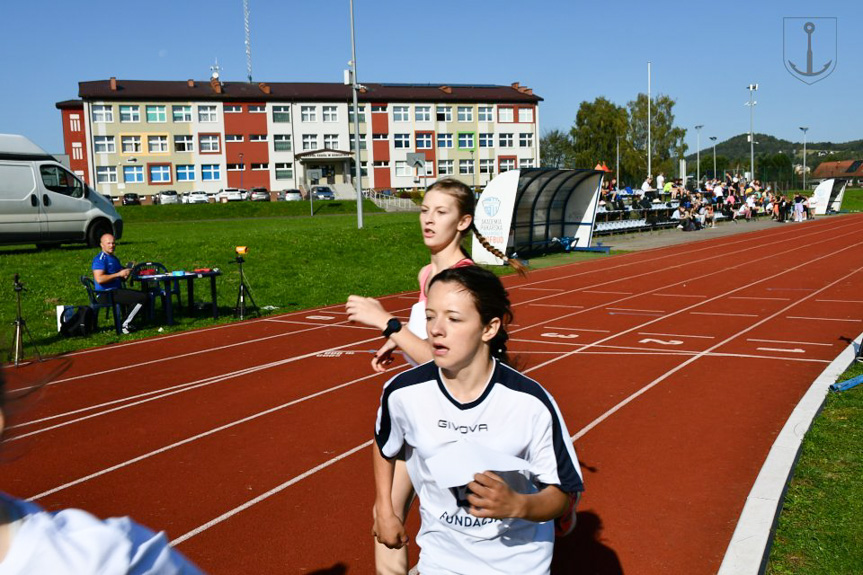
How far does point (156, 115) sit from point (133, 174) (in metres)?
5.57

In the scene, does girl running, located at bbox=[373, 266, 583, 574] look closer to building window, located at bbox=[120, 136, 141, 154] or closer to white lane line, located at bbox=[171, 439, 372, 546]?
white lane line, located at bbox=[171, 439, 372, 546]

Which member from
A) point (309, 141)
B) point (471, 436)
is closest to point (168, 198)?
point (309, 141)

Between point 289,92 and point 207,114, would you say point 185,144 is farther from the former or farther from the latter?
point 289,92

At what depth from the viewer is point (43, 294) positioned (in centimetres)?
1560

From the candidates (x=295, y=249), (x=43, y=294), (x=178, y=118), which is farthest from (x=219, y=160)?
(x=43, y=294)

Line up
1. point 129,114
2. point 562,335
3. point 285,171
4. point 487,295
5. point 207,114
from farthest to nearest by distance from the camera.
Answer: point 285,171 < point 207,114 < point 129,114 < point 562,335 < point 487,295

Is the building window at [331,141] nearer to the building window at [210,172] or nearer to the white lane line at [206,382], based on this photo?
the building window at [210,172]

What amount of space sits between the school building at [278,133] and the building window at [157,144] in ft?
0.39

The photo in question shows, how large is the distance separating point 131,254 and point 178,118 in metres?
53.8

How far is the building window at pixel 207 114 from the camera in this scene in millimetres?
70188

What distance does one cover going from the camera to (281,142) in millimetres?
72812

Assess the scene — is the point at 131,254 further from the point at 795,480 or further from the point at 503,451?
the point at 503,451

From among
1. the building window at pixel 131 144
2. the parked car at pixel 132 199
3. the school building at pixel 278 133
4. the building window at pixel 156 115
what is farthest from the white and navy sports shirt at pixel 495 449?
the building window at pixel 156 115

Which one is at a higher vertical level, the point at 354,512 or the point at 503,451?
the point at 503,451
